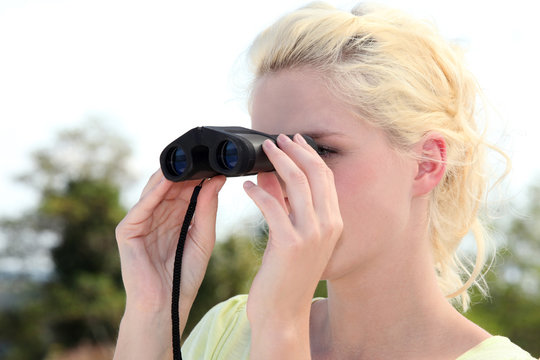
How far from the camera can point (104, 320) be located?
10453 mm

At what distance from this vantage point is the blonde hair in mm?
1525

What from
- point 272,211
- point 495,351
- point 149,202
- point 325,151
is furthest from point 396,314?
point 149,202

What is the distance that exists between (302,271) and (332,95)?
49 centimetres

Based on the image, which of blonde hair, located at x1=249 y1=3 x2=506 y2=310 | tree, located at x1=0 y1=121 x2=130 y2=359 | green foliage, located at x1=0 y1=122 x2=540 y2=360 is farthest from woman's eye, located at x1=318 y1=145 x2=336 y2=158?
tree, located at x1=0 y1=121 x2=130 y2=359

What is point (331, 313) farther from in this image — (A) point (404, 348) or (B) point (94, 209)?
(B) point (94, 209)

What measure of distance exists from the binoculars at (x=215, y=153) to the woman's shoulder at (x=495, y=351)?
61 cm

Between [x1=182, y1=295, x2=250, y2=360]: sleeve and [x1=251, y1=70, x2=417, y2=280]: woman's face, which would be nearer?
[x1=251, y1=70, x2=417, y2=280]: woman's face

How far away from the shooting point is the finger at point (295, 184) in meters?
1.20

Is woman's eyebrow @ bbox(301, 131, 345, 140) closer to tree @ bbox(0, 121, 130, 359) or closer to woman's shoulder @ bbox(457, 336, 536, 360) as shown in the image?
woman's shoulder @ bbox(457, 336, 536, 360)

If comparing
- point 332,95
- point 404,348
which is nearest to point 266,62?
point 332,95

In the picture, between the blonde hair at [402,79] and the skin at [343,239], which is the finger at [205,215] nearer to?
the skin at [343,239]

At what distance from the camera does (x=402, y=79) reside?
1.55 metres

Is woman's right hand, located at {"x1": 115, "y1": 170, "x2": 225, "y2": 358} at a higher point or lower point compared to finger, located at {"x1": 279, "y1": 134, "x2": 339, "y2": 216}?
lower

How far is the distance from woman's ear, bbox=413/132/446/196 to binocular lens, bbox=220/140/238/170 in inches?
20.4
